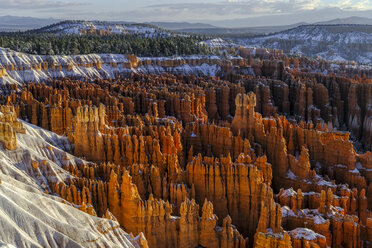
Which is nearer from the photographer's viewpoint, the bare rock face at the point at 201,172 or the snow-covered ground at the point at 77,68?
the bare rock face at the point at 201,172

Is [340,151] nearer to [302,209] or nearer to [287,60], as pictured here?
[302,209]

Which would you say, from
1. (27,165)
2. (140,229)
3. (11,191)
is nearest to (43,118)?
(27,165)

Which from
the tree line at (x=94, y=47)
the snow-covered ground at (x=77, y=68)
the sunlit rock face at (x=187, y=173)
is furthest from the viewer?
the tree line at (x=94, y=47)

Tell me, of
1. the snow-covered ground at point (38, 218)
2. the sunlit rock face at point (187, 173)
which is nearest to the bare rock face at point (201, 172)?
the sunlit rock face at point (187, 173)

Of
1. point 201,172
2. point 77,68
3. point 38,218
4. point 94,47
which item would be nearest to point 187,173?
point 201,172

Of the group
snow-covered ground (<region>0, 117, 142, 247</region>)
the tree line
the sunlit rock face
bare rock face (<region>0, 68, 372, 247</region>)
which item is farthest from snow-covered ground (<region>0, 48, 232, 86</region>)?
snow-covered ground (<region>0, 117, 142, 247</region>)

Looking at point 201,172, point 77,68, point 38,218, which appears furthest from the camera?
point 77,68

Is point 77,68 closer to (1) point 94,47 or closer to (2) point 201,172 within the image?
(1) point 94,47

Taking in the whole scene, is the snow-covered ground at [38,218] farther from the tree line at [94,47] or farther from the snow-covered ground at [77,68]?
the tree line at [94,47]
